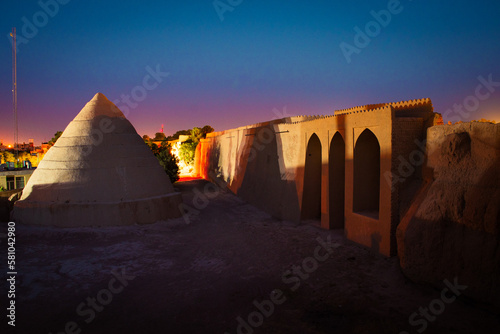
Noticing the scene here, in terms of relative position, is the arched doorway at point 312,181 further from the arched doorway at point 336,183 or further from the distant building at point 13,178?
the distant building at point 13,178

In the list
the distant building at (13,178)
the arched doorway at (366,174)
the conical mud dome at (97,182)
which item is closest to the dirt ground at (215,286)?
the conical mud dome at (97,182)

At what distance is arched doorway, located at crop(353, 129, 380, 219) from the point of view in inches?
412

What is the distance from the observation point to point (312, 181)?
13359 millimetres

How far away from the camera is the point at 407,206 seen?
858cm

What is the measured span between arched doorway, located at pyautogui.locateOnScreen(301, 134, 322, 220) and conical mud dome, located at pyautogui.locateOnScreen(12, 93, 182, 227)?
5535 mm

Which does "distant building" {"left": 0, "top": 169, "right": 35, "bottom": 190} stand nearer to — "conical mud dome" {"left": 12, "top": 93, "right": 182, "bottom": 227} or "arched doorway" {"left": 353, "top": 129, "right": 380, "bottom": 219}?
"conical mud dome" {"left": 12, "top": 93, "right": 182, "bottom": 227}

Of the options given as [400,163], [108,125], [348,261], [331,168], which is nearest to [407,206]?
[400,163]

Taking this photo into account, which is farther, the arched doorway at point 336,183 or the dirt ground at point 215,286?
the arched doorway at point 336,183

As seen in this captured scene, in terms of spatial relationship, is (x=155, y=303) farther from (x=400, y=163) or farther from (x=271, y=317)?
(x=400, y=163)

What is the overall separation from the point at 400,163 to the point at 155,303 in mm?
7154

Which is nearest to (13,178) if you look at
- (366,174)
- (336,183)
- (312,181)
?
(312,181)

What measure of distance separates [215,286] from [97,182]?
727 centimetres

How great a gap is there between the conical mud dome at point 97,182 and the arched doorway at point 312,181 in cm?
554

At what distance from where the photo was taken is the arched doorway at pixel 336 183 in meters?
12.0
